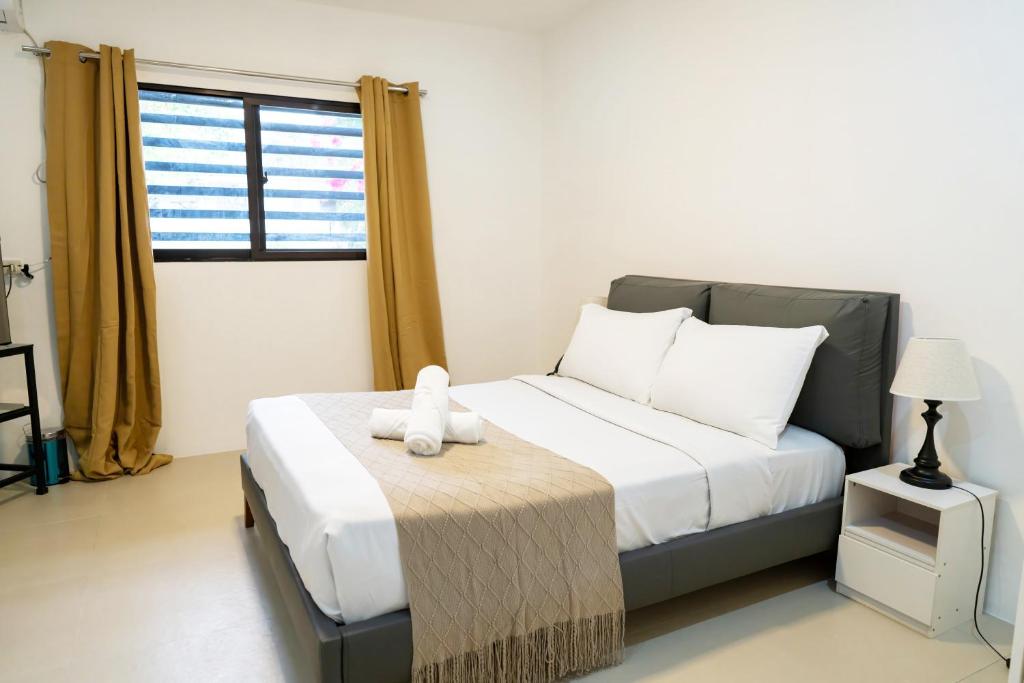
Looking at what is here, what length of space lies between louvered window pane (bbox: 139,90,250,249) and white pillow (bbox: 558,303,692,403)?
83.6 inches

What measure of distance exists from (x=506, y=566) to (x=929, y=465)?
1.46 m

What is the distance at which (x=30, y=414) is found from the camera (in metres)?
3.20

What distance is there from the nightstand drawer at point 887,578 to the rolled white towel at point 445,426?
52.8 inches

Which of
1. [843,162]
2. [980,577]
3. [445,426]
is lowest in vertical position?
[980,577]

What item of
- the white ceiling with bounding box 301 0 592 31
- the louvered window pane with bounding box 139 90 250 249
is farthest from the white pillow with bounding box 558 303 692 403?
the louvered window pane with bounding box 139 90 250 249

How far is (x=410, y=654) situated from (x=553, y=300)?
321cm

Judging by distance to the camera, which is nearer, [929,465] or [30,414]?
[929,465]

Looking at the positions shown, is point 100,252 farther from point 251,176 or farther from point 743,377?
point 743,377

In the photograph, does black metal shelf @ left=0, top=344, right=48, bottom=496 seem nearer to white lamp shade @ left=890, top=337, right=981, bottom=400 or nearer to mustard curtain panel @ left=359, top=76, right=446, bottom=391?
mustard curtain panel @ left=359, top=76, right=446, bottom=391

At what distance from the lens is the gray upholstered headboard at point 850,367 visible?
2361 mm

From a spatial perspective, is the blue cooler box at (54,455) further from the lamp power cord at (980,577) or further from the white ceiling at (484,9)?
the lamp power cord at (980,577)

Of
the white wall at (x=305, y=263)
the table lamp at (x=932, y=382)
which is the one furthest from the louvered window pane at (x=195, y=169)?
the table lamp at (x=932, y=382)

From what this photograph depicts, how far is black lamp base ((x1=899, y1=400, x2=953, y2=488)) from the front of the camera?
215 cm

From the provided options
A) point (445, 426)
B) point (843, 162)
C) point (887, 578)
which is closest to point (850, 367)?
point (887, 578)
